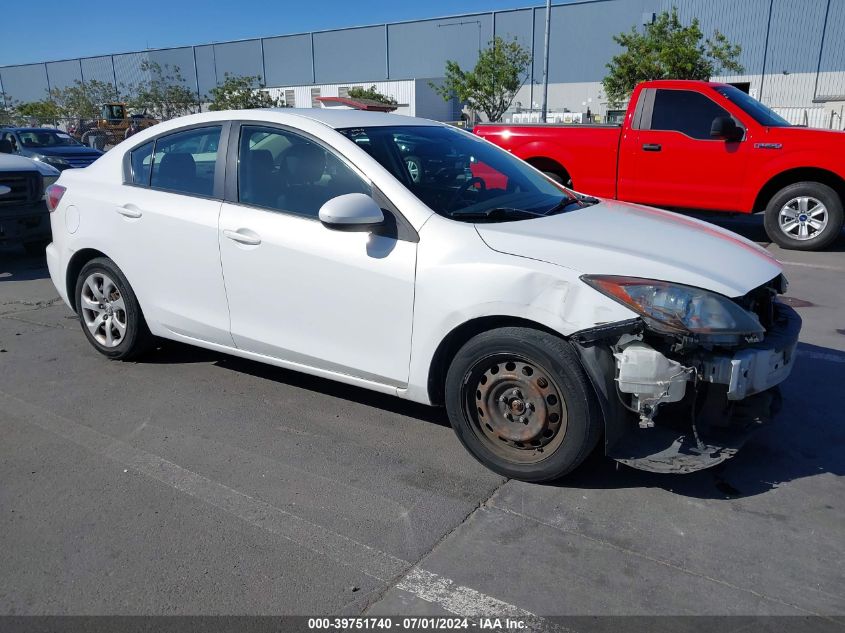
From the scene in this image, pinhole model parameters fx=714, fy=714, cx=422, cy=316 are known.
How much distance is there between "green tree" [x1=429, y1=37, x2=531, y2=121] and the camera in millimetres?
31672

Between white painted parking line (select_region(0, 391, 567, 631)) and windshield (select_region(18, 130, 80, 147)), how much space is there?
14.2 meters

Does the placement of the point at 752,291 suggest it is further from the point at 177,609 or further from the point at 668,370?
the point at 177,609

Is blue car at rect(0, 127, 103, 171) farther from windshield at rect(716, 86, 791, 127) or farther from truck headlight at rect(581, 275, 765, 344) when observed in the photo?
truck headlight at rect(581, 275, 765, 344)

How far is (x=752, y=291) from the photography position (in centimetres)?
329

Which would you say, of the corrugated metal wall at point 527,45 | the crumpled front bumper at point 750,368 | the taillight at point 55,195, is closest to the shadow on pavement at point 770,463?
the crumpled front bumper at point 750,368

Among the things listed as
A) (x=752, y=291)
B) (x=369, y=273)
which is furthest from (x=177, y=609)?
(x=752, y=291)

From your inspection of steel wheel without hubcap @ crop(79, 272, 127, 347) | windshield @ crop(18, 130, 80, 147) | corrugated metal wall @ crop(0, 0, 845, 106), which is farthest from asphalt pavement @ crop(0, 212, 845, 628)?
corrugated metal wall @ crop(0, 0, 845, 106)

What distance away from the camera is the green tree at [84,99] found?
157 feet

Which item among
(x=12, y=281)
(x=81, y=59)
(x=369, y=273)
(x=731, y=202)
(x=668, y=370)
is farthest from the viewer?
(x=81, y=59)

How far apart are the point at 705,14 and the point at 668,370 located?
42821 mm

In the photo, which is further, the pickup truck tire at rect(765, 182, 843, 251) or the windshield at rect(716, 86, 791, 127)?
the windshield at rect(716, 86, 791, 127)

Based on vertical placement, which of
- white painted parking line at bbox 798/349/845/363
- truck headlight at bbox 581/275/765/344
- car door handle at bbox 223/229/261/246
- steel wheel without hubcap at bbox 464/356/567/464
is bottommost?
white painted parking line at bbox 798/349/845/363

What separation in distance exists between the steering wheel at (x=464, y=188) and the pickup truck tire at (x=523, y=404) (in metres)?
0.80

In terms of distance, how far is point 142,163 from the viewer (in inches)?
188
